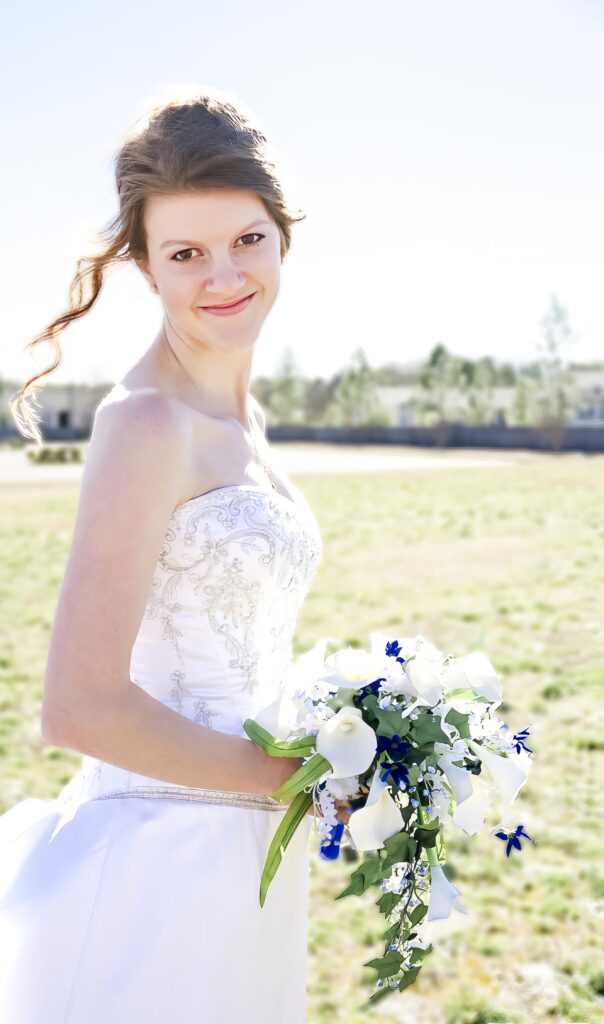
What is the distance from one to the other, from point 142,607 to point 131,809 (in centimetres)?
53

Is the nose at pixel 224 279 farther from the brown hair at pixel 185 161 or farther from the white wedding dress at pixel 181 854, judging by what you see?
the white wedding dress at pixel 181 854

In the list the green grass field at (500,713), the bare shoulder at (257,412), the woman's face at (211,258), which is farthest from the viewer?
the green grass field at (500,713)

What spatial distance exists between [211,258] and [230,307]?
0.12 m

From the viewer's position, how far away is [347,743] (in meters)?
1.74

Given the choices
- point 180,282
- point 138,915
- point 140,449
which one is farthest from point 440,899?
point 180,282

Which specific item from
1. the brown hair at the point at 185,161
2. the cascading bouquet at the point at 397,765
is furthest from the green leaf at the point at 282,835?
the brown hair at the point at 185,161

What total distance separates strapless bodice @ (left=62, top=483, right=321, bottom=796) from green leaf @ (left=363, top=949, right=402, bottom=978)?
1.76 feet

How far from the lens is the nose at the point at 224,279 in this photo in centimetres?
201

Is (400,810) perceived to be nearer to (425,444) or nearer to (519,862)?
(519,862)

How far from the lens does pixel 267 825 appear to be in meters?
2.05

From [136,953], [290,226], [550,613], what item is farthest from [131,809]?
[550,613]

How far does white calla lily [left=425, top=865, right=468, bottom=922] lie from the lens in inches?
71.8

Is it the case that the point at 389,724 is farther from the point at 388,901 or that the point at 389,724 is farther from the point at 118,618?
the point at 118,618

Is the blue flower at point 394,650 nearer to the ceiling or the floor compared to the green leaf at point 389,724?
nearer to the ceiling
